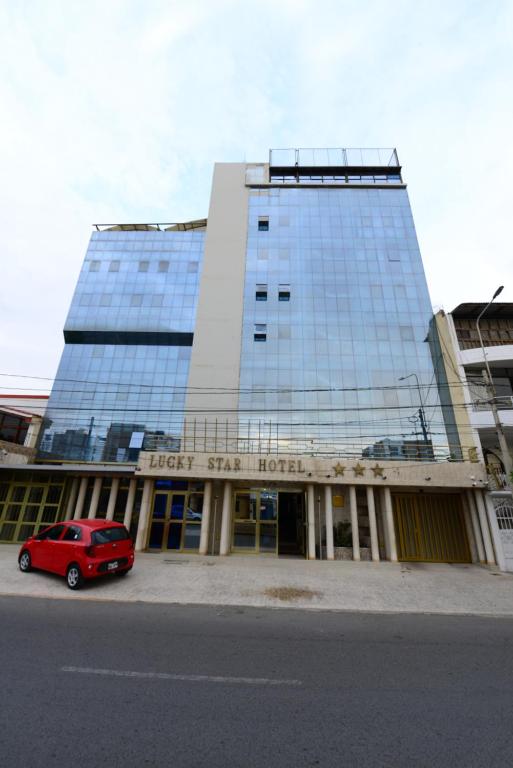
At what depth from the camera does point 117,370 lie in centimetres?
3170

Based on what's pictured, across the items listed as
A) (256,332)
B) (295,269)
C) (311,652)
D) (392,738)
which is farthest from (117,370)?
(392,738)

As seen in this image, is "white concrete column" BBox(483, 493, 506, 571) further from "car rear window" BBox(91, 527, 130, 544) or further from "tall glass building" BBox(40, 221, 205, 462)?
"tall glass building" BBox(40, 221, 205, 462)

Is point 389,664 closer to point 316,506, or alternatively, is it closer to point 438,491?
point 316,506

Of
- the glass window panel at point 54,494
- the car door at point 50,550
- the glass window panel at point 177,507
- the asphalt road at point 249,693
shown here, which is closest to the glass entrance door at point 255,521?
the glass window panel at point 177,507

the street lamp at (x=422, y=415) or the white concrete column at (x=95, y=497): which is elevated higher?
the street lamp at (x=422, y=415)

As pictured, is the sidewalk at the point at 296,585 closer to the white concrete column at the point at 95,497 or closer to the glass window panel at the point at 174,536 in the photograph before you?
the glass window panel at the point at 174,536

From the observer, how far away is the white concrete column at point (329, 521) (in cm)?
1577

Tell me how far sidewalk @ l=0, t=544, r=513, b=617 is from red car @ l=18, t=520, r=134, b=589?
43 centimetres

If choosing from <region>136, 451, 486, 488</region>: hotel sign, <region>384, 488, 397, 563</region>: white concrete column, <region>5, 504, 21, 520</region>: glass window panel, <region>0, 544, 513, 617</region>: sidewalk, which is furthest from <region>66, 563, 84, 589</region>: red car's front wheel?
<region>384, 488, 397, 563</region>: white concrete column

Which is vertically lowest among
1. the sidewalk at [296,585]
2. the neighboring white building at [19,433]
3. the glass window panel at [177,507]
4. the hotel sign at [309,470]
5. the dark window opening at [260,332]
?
the sidewalk at [296,585]

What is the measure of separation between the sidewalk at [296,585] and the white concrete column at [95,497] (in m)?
3.48

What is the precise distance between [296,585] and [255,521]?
5.79 m

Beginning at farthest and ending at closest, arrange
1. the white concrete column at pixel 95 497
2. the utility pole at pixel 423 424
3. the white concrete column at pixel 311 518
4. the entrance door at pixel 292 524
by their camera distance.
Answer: the utility pole at pixel 423 424 < the entrance door at pixel 292 524 < the white concrete column at pixel 95 497 < the white concrete column at pixel 311 518

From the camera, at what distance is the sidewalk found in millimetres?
9625
